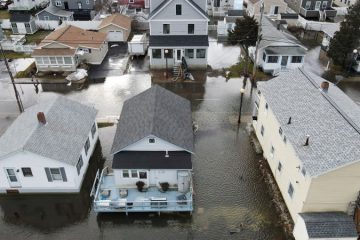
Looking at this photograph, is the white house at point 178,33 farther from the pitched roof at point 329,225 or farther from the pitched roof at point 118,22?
the pitched roof at point 329,225

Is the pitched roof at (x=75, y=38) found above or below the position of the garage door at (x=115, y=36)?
above

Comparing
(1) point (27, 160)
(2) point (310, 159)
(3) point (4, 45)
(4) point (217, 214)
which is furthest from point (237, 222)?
(3) point (4, 45)

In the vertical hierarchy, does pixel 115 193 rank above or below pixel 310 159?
below

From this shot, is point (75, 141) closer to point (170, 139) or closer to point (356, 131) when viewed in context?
point (170, 139)

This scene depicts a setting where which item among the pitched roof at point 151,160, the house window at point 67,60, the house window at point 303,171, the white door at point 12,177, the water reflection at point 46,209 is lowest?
the water reflection at point 46,209

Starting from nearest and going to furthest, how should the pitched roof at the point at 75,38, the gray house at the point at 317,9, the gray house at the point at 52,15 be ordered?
the pitched roof at the point at 75,38, the gray house at the point at 52,15, the gray house at the point at 317,9

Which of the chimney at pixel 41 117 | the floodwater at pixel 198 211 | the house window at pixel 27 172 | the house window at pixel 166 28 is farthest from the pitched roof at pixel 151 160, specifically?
the house window at pixel 166 28

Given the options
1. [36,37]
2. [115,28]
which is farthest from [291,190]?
[36,37]

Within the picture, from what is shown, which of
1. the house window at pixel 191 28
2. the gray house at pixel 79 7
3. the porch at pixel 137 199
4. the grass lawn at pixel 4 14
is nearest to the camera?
the porch at pixel 137 199
